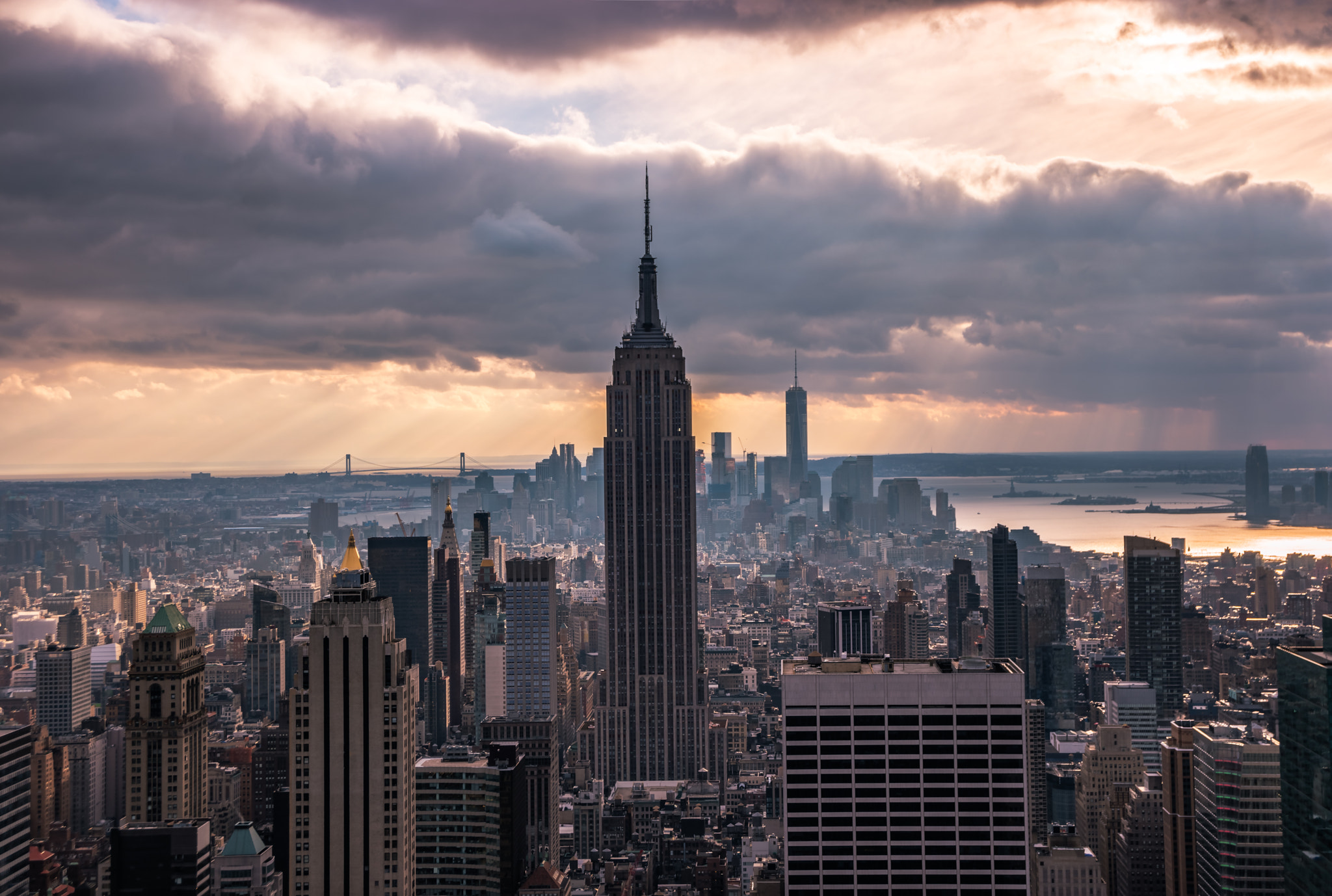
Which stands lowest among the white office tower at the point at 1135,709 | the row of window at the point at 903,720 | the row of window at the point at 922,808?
the white office tower at the point at 1135,709

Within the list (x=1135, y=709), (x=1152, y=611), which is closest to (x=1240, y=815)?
(x=1135, y=709)

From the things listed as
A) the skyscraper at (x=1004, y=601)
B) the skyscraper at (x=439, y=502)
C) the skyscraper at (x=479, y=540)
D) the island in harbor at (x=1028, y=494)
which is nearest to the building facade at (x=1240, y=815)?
A: the island in harbor at (x=1028, y=494)

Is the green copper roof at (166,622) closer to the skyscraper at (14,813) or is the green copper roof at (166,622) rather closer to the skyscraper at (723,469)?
the skyscraper at (14,813)

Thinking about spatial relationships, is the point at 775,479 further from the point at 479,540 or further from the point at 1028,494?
the point at 1028,494

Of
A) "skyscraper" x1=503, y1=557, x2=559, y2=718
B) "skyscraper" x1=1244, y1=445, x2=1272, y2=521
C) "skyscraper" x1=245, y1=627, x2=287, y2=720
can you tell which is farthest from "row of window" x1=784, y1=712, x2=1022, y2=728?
"skyscraper" x1=503, y1=557, x2=559, y2=718

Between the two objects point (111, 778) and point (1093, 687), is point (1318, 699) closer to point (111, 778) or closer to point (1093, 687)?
point (1093, 687)

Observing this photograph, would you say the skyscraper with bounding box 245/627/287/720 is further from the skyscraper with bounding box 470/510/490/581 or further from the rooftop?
the skyscraper with bounding box 470/510/490/581
